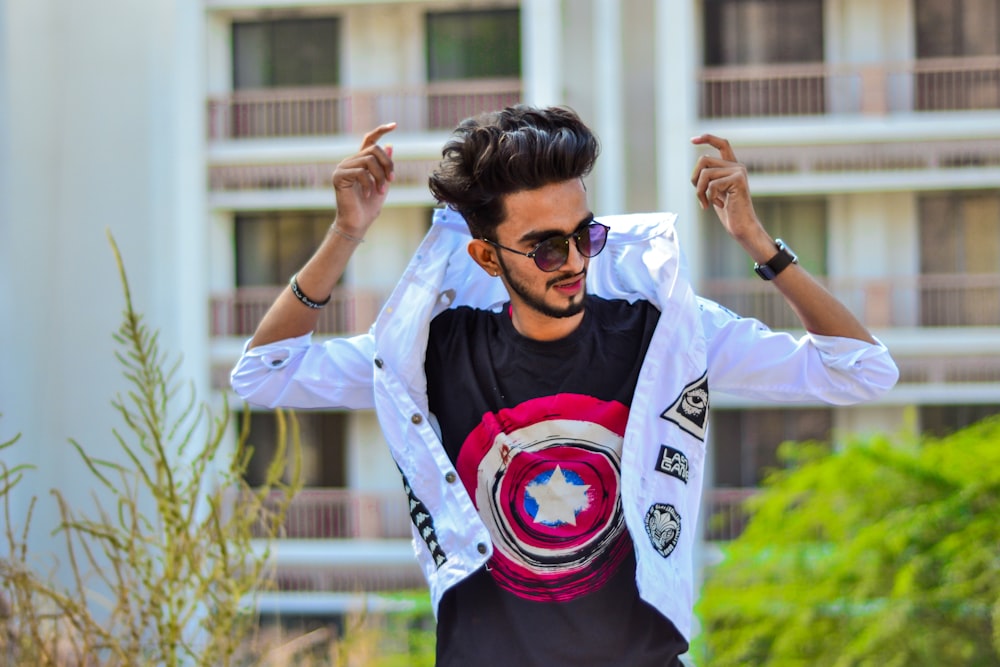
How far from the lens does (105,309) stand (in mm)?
15781

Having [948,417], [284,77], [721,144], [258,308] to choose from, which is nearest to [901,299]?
[948,417]

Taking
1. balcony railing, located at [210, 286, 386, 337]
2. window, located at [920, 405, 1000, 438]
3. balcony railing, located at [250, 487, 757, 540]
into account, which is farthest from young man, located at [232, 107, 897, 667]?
window, located at [920, 405, 1000, 438]

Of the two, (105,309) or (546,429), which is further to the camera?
(105,309)

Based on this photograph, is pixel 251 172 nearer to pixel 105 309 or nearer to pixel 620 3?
pixel 105 309

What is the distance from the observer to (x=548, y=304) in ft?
7.56

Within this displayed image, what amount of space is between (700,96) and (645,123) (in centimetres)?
69

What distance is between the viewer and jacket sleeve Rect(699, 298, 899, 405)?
2.38 metres

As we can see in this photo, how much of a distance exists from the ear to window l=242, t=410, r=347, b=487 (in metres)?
13.2

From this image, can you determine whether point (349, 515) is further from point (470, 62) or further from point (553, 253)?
point (553, 253)

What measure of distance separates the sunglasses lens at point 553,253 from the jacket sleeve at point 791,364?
0.33m

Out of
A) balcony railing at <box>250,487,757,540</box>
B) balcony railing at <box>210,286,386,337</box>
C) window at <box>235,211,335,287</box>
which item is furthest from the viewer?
window at <box>235,211,335,287</box>

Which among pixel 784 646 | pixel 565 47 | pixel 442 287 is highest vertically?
→ pixel 565 47

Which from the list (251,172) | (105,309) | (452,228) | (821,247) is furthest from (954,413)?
(452,228)

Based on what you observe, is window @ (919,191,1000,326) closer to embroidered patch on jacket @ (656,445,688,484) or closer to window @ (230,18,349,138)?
window @ (230,18,349,138)
